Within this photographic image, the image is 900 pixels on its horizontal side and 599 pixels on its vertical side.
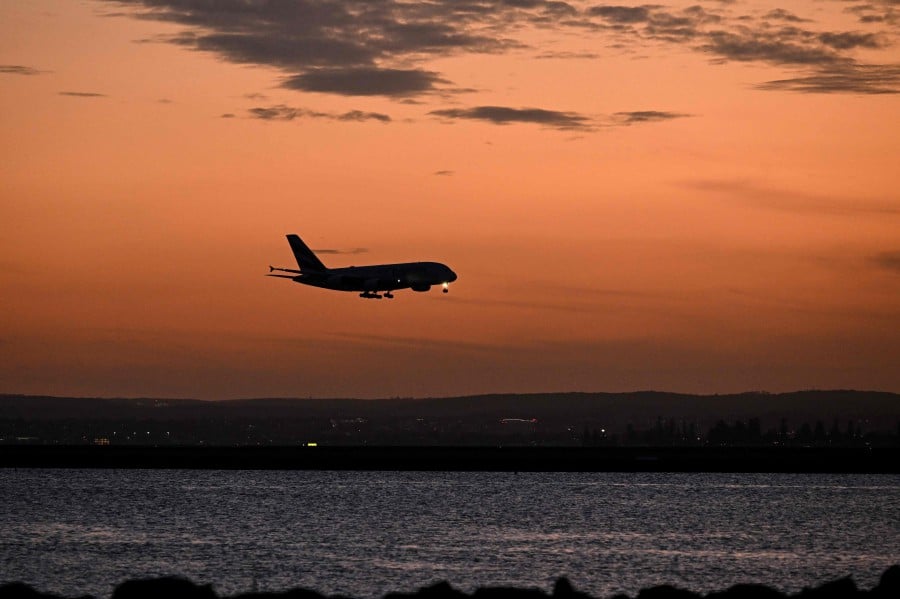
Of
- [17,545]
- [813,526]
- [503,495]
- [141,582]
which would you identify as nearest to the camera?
[141,582]

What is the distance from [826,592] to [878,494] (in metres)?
112

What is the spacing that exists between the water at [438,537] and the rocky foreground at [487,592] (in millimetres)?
19644

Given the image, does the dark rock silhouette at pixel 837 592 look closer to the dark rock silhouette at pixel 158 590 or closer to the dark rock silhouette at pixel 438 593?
the dark rock silhouette at pixel 438 593

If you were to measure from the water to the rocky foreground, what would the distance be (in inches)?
773

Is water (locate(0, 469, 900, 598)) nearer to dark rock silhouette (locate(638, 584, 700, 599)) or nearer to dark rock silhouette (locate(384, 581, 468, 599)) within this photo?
dark rock silhouette (locate(384, 581, 468, 599))

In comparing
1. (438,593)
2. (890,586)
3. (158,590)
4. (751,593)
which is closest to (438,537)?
(438,593)

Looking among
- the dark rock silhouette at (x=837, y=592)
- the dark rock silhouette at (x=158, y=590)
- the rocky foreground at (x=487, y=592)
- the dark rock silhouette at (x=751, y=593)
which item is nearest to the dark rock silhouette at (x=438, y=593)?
the rocky foreground at (x=487, y=592)

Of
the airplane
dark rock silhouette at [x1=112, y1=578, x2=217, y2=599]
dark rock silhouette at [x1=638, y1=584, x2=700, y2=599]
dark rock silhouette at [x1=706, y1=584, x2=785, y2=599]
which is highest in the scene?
the airplane

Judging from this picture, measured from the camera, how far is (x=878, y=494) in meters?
159

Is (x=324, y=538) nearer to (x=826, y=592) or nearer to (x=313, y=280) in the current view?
(x=826, y=592)

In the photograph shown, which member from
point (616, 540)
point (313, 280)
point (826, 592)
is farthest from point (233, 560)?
point (313, 280)

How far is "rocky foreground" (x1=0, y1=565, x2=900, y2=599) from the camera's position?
160ft

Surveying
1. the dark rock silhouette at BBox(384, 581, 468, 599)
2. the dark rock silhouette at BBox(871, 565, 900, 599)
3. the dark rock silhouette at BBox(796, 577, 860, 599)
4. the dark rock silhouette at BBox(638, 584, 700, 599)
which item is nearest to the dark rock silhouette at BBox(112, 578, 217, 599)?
the dark rock silhouette at BBox(384, 581, 468, 599)

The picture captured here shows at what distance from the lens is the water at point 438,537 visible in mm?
77438
